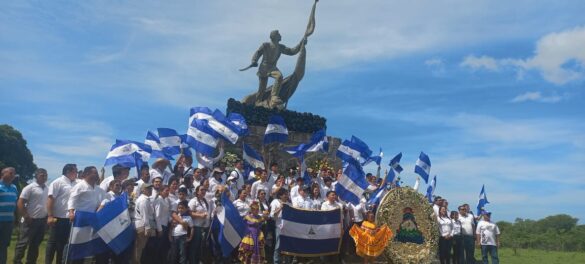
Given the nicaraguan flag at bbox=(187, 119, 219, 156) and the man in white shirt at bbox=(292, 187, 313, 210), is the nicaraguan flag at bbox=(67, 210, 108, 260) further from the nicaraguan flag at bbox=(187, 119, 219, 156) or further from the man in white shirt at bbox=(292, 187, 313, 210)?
the nicaraguan flag at bbox=(187, 119, 219, 156)

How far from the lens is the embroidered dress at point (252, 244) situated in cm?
1038

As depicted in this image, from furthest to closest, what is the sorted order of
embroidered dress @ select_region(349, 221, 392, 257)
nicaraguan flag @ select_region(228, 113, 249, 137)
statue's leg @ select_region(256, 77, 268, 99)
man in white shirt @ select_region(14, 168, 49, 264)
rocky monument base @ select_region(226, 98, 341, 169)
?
statue's leg @ select_region(256, 77, 268, 99) → rocky monument base @ select_region(226, 98, 341, 169) → nicaraguan flag @ select_region(228, 113, 249, 137) → embroidered dress @ select_region(349, 221, 392, 257) → man in white shirt @ select_region(14, 168, 49, 264)

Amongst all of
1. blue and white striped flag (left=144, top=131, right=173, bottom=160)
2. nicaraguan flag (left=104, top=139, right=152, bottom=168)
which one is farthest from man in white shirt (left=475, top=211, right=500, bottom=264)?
nicaraguan flag (left=104, top=139, right=152, bottom=168)

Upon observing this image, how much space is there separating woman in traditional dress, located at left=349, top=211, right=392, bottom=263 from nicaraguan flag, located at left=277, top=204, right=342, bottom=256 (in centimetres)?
43

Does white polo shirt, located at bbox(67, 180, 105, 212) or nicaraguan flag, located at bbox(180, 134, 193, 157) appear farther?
nicaraguan flag, located at bbox(180, 134, 193, 157)

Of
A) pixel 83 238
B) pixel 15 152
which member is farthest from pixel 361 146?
pixel 15 152

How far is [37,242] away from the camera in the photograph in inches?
356

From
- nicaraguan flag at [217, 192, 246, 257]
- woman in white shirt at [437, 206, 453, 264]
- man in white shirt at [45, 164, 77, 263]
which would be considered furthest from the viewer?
woman in white shirt at [437, 206, 453, 264]

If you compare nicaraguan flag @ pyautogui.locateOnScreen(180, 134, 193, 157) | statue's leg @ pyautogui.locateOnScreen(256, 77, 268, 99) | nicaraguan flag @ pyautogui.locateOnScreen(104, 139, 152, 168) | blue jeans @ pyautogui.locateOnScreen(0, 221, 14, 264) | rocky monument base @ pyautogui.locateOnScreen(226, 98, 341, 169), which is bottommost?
blue jeans @ pyautogui.locateOnScreen(0, 221, 14, 264)

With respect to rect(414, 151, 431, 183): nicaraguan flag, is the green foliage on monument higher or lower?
higher

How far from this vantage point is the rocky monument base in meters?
20.4

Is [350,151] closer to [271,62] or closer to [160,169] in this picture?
[160,169]

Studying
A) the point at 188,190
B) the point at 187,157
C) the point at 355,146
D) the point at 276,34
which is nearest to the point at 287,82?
the point at 276,34

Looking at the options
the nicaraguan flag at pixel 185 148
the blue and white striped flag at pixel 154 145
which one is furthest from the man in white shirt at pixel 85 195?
the nicaraguan flag at pixel 185 148
